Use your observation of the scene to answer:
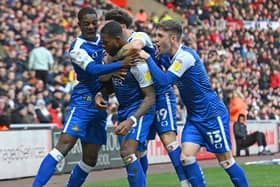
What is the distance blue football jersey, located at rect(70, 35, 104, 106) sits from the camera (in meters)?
10.9

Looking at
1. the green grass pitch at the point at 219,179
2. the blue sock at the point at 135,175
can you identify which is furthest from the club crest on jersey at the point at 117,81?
the green grass pitch at the point at 219,179

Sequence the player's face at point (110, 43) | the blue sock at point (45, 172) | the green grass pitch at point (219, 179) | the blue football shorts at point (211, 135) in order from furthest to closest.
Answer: the green grass pitch at point (219, 179)
the blue sock at point (45, 172)
the blue football shorts at point (211, 135)
the player's face at point (110, 43)

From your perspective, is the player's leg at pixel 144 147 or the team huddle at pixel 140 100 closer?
the team huddle at pixel 140 100

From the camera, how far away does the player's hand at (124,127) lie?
9492 millimetres

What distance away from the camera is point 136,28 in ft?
93.7

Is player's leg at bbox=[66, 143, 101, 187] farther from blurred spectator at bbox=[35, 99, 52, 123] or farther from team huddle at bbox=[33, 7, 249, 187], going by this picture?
blurred spectator at bbox=[35, 99, 52, 123]

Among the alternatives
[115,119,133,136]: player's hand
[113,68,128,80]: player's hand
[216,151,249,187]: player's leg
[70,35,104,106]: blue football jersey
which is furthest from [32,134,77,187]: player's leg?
[216,151,249,187]: player's leg

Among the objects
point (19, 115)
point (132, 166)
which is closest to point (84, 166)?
point (132, 166)

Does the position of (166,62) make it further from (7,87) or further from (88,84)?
(7,87)

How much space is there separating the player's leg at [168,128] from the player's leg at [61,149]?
1.09m

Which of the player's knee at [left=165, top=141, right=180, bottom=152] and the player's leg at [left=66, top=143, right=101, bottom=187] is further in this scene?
the player's leg at [left=66, top=143, right=101, bottom=187]

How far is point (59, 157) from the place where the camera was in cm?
1084

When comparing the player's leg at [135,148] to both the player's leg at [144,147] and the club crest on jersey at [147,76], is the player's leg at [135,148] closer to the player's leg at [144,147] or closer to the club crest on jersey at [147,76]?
the player's leg at [144,147]

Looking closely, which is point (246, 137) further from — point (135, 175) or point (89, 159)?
point (135, 175)
